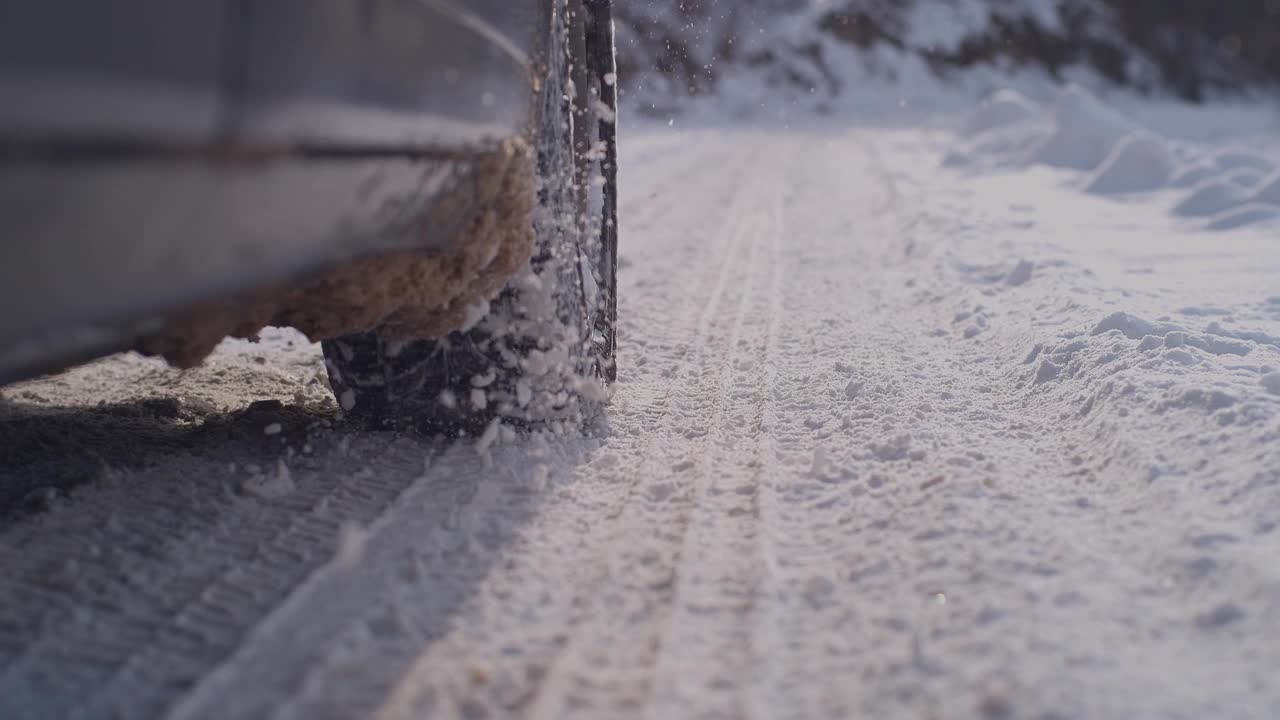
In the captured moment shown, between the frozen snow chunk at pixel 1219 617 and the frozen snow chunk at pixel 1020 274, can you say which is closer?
the frozen snow chunk at pixel 1219 617

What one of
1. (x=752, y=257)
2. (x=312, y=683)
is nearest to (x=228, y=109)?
(x=312, y=683)

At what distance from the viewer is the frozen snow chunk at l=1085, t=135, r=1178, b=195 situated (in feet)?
24.3

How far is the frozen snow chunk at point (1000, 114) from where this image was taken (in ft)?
42.7

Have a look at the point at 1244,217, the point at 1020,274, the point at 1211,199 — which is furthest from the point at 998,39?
the point at 1020,274

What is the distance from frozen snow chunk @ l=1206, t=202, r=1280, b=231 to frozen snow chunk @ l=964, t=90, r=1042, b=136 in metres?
7.40

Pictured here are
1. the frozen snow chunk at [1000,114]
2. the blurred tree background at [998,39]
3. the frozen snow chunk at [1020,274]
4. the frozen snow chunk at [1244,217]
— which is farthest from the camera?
the blurred tree background at [998,39]

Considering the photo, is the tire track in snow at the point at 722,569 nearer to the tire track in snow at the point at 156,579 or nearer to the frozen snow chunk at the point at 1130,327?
the tire track in snow at the point at 156,579

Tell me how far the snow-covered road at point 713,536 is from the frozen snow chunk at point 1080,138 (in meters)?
5.84

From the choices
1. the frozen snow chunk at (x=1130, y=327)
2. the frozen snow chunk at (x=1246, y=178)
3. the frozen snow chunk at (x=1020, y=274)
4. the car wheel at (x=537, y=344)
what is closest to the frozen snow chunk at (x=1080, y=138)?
the frozen snow chunk at (x=1246, y=178)

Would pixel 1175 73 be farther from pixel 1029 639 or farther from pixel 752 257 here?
pixel 1029 639

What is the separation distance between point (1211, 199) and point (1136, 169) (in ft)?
5.04

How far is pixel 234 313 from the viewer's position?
63.2 inches

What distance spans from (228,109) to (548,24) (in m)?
1.48

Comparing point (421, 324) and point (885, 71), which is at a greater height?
point (885, 71)
